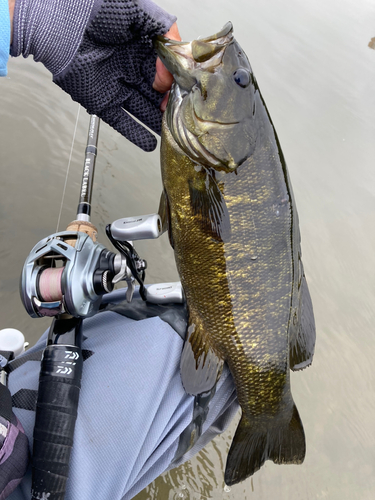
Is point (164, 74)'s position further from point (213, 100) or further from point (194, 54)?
point (213, 100)

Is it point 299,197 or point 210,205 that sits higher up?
point 210,205

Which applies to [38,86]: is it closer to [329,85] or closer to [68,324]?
[68,324]

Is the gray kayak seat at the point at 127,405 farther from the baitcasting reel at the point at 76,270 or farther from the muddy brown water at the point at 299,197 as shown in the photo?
the muddy brown water at the point at 299,197

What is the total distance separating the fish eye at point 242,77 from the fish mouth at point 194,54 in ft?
0.29

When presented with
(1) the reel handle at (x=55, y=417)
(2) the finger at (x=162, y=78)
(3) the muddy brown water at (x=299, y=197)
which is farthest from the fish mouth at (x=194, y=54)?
(3) the muddy brown water at (x=299, y=197)

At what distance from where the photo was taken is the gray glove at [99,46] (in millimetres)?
1444

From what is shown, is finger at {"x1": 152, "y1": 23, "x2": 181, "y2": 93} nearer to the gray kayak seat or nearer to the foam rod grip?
the gray kayak seat

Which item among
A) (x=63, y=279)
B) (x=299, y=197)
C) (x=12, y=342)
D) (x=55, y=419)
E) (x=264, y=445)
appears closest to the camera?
(x=55, y=419)

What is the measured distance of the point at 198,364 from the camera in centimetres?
140

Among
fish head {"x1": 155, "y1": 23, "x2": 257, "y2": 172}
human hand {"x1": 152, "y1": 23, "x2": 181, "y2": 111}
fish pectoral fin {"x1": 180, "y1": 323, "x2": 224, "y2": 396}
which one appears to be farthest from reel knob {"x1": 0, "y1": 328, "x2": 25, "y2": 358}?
human hand {"x1": 152, "y1": 23, "x2": 181, "y2": 111}

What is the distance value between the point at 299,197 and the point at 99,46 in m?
2.66

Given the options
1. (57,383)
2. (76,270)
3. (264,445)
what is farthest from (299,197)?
(57,383)

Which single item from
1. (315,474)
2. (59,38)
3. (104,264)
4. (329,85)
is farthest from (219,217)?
(329,85)

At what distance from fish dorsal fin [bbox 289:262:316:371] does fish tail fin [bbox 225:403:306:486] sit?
23 cm
